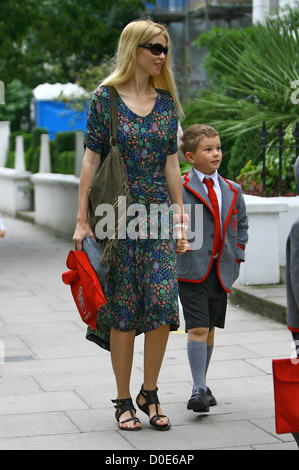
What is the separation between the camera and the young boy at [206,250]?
4824mm

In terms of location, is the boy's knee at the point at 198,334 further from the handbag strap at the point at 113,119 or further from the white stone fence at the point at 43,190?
the white stone fence at the point at 43,190

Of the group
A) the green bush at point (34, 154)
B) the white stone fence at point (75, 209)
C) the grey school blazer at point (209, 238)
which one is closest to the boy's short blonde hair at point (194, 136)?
the grey school blazer at point (209, 238)

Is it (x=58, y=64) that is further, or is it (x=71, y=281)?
(x=58, y=64)

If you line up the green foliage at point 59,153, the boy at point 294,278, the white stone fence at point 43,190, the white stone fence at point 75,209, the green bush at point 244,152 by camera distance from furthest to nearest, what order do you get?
the green foliage at point 59,153, the white stone fence at point 43,190, the green bush at point 244,152, the white stone fence at point 75,209, the boy at point 294,278

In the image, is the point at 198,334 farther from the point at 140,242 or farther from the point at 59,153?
the point at 59,153

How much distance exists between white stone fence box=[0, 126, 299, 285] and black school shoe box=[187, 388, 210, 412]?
363cm

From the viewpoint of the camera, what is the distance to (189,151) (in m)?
4.97

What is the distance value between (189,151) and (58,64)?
71.1ft

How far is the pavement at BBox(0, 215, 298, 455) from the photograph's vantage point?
439cm

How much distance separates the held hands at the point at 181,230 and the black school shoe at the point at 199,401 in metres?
0.73

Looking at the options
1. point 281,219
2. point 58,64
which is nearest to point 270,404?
point 281,219

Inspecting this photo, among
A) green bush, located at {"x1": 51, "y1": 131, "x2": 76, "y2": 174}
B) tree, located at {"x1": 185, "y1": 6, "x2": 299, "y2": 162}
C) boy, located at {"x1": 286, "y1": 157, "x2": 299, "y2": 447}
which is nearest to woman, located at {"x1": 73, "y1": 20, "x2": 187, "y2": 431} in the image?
boy, located at {"x1": 286, "y1": 157, "x2": 299, "y2": 447}

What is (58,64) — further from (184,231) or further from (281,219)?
(184,231)

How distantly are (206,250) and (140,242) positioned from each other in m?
0.47
